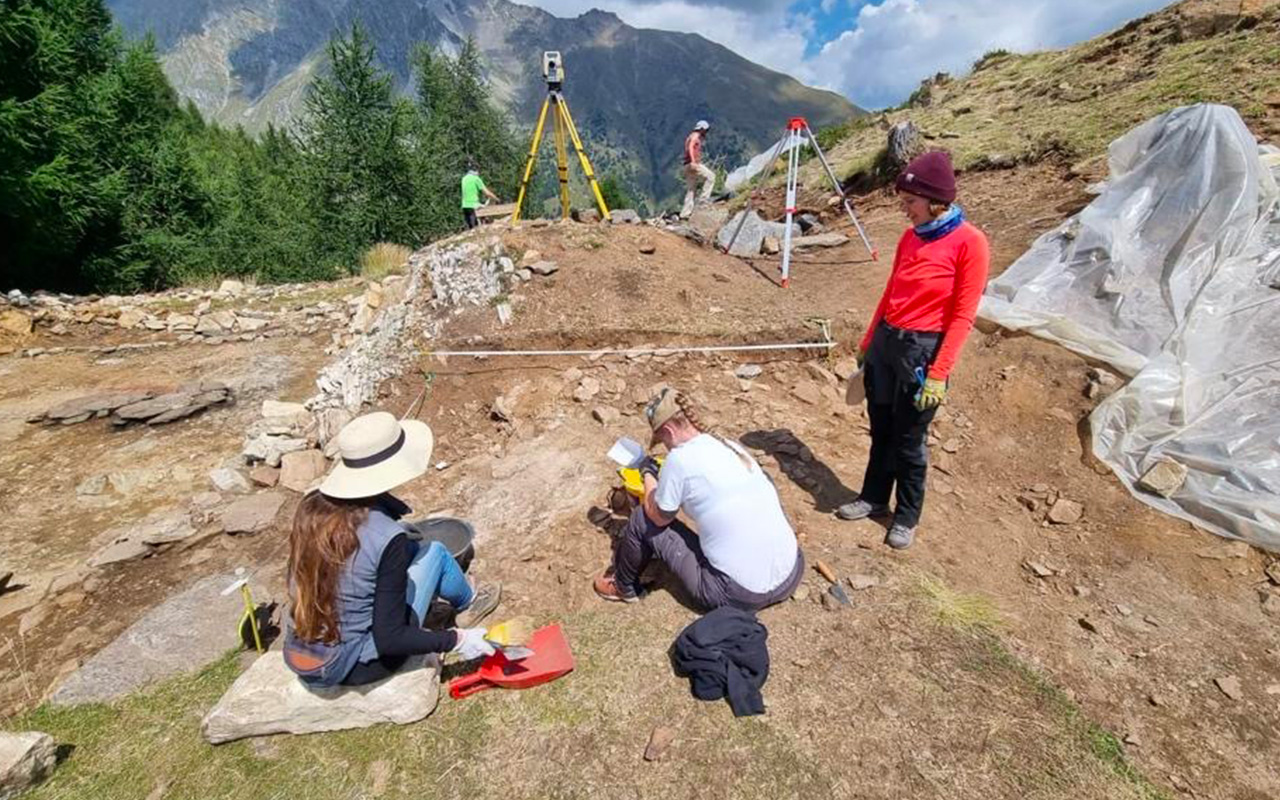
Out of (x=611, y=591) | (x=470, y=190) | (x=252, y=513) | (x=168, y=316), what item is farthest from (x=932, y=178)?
(x=168, y=316)

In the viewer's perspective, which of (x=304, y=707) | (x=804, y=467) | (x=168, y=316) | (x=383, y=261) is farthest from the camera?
(x=383, y=261)

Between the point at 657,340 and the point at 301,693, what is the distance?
4380 mm

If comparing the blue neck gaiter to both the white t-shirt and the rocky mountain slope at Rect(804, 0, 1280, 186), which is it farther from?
the rocky mountain slope at Rect(804, 0, 1280, 186)

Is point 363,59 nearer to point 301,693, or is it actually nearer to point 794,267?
point 794,267

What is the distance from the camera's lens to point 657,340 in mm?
6227

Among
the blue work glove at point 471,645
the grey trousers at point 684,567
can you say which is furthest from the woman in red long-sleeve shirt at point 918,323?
the blue work glove at point 471,645

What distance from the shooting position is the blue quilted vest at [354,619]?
2529mm

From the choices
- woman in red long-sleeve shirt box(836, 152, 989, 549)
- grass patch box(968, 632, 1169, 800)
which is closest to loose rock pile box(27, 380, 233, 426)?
woman in red long-sleeve shirt box(836, 152, 989, 549)

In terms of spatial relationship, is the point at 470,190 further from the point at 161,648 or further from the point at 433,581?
the point at 433,581

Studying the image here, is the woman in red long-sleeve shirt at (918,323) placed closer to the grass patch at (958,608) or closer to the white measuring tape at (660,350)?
the grass patch at (958,608)

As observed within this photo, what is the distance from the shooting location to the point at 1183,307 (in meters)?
4.75

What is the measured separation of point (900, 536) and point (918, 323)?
1395 millimetres

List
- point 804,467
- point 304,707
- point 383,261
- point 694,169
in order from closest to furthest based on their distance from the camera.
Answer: point 304,707 → point 804,467 → point 694,169 → point 383,261

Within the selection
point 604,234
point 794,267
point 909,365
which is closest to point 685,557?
point 909,365
